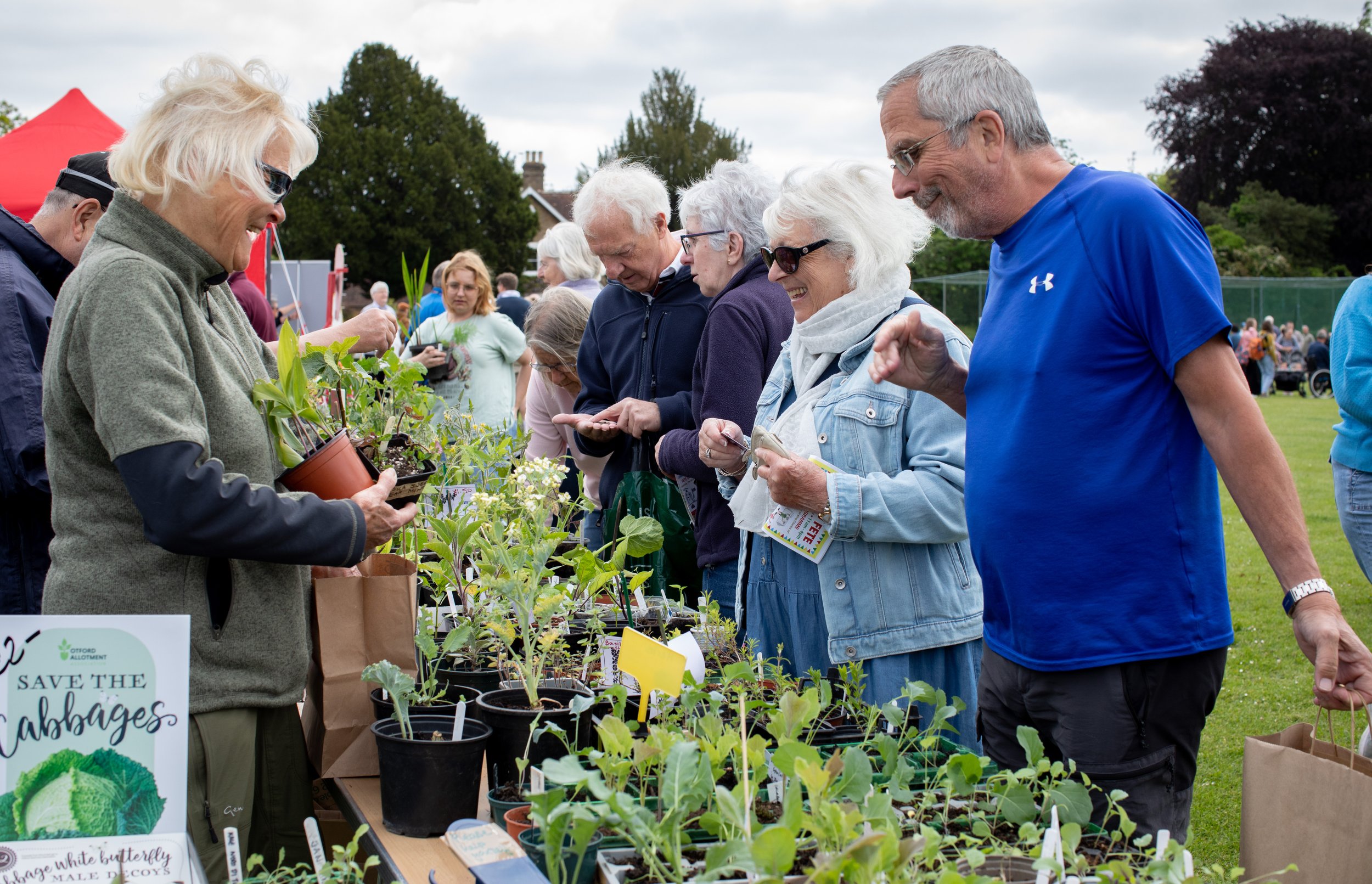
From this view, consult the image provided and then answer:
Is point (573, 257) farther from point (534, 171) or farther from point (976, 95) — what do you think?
point (534, 171)

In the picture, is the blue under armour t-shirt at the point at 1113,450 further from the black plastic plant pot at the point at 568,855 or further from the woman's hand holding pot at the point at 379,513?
the woman's hand holding pot at the point at 379,513

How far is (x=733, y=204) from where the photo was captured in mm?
2924

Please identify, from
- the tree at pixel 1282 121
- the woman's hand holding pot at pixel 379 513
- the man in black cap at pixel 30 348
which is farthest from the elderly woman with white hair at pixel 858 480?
the tree at pixel 1282 121

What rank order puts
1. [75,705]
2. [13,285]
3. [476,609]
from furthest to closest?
[13,285] < [476,609] < [75,705]

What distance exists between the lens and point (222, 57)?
1.67m

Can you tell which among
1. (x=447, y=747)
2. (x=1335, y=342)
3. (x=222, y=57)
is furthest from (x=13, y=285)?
(x=1335, y=342)

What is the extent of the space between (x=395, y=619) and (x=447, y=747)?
0.38 meters

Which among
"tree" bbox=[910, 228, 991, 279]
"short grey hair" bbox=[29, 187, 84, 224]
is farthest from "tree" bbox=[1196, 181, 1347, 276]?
"short grey hair" bbox=[29, 187, 84, 224]

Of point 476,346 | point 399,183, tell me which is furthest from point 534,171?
point 476,346

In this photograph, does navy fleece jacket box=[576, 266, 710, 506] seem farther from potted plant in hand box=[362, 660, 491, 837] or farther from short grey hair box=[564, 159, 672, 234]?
potted plant in hand box=[362, 660, 491, 837]

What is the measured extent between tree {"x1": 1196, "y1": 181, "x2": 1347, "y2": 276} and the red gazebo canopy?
2758 cm

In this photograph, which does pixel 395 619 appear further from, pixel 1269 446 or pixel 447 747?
pixel 1269 446

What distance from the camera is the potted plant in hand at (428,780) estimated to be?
4.88ft

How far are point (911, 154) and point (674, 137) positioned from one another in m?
34.8
